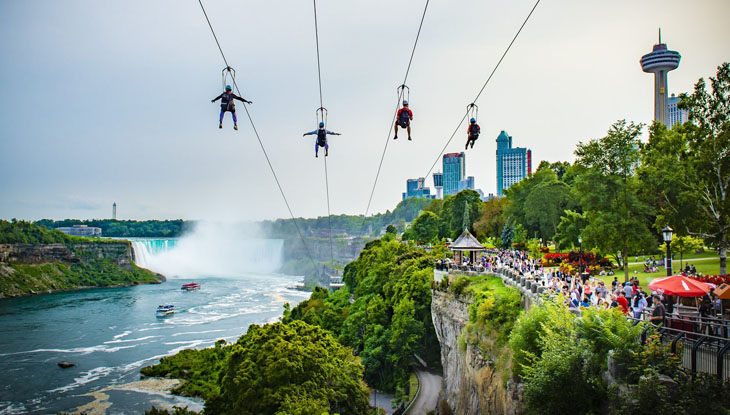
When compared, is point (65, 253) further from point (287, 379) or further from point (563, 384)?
point (563, 384)

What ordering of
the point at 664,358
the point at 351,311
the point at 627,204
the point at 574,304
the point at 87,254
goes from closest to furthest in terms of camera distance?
the point at 664,358
the point at 574,304
the point at 627,204
the point at 351,311
the point at 87,254

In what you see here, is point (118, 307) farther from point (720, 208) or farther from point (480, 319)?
point (720, 208)

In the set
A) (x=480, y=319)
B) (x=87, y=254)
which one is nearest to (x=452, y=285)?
(x=480, y=319)

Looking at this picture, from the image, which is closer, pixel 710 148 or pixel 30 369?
pixel 710 148

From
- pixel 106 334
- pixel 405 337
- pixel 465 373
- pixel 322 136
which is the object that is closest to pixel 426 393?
pixel 405 337

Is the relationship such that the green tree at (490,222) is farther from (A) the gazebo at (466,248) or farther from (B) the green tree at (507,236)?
(A) the gazebo at (466,248)

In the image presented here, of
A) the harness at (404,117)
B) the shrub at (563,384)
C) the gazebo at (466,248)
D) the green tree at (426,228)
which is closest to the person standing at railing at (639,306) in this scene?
the shrub at (563,384)

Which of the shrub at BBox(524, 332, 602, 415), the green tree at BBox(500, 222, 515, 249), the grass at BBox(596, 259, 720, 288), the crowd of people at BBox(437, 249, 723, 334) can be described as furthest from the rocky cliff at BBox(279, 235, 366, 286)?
the shrub at BBox(524, 332, 602, 415)
